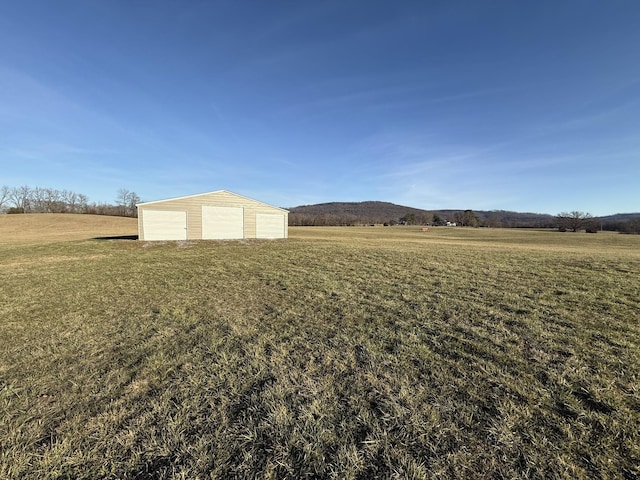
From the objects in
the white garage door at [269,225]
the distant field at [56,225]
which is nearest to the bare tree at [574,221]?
the white garage door at [269,225]

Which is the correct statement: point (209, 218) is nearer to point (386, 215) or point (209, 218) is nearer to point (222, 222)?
point (222, 222)

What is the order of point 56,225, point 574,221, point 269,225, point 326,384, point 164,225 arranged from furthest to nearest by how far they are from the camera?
1. point 574,221
2. point 56,225
3. point 269,225
4. point 164,225
5. point 326,384

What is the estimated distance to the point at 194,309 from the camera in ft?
18.4

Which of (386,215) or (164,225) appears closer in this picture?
(164,225)

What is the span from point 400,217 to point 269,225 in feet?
365

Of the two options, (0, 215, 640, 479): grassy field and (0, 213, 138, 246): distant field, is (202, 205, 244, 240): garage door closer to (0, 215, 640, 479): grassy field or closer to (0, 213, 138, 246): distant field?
(0, 215, 640, 479): grassy field

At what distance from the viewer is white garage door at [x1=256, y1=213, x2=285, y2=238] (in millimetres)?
25688

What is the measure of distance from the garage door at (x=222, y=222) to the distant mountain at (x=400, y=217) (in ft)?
195

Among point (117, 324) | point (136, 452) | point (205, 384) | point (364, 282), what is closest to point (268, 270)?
point (364, 282)

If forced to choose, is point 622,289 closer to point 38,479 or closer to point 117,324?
point 38,479

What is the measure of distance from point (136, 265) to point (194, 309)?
23.5 feet

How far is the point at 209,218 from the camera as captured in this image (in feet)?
76.4

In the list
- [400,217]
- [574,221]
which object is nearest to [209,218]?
[574,221]

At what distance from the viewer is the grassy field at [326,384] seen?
204 centimetres
